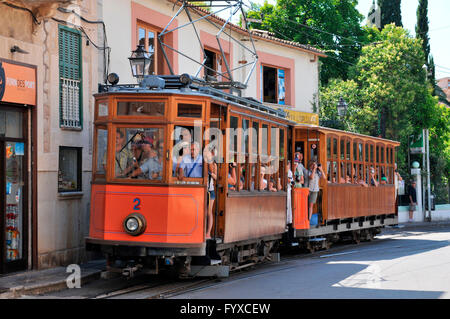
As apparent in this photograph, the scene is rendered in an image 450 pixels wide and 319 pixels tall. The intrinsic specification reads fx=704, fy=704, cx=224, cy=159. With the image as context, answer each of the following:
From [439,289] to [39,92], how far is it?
7.73 metres

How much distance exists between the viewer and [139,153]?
11320mm

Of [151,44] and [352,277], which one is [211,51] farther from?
[352,277]

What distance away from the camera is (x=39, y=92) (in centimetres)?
1290

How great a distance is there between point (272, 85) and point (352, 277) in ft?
46.5

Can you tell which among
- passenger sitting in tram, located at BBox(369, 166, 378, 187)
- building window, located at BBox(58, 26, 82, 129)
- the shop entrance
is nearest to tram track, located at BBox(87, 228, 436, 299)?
the shop entrance

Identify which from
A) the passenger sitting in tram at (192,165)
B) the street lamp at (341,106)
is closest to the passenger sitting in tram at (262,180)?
the passenger sitting in tram at (192,165)

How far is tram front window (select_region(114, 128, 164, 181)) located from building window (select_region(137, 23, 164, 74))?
679 centimetres

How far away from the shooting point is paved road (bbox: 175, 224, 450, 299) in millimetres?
10555

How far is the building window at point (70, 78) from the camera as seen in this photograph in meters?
13.7

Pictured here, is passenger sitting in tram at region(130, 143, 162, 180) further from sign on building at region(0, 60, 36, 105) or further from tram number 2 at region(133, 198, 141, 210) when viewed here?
sign on building at region(0, 60, 36, 105)

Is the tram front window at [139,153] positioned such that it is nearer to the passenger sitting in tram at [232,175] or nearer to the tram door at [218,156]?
the tram door at [218,156]

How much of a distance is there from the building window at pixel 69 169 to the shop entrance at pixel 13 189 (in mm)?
1197

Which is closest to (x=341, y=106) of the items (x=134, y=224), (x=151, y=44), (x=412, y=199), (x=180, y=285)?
(x=412, y=199)
